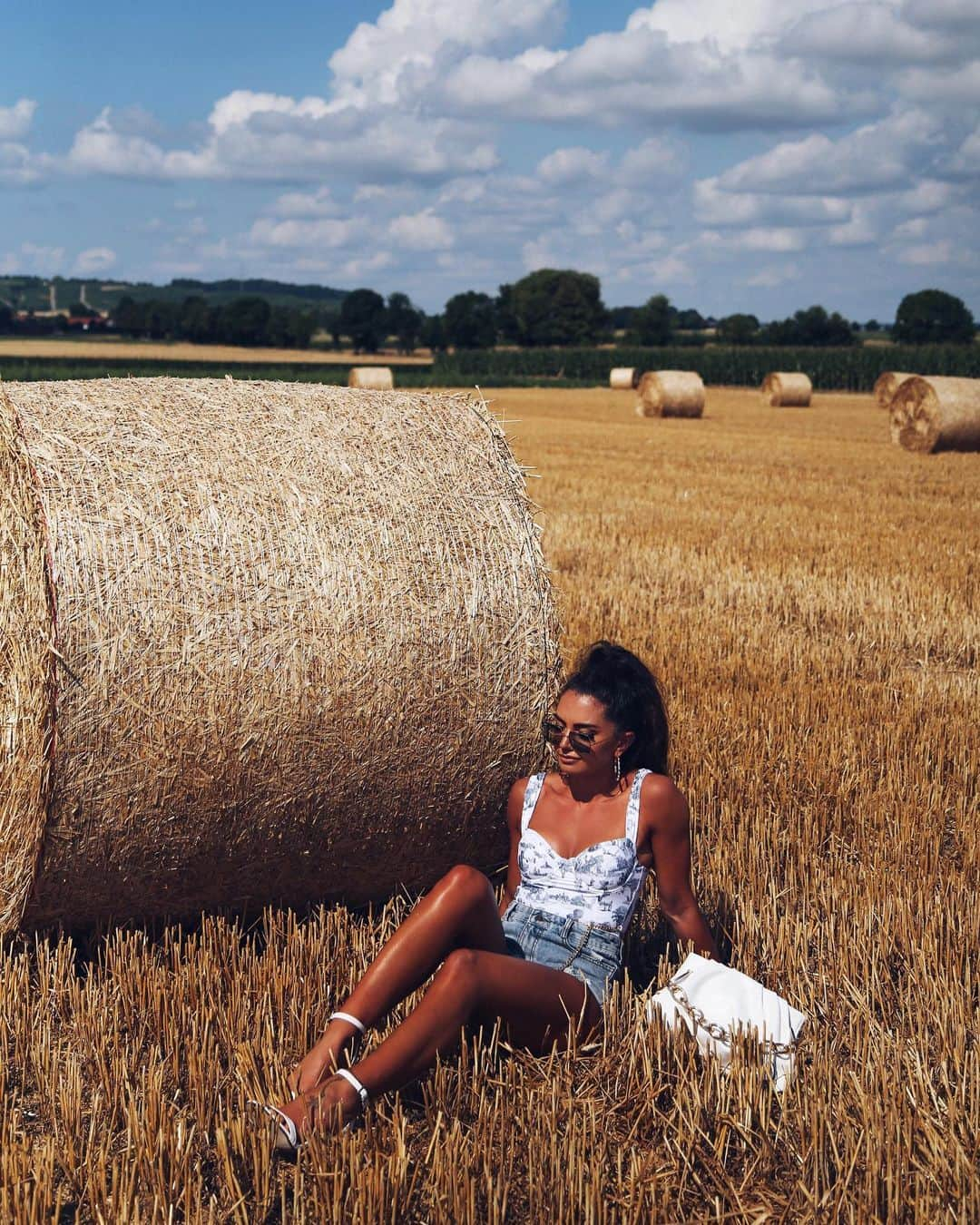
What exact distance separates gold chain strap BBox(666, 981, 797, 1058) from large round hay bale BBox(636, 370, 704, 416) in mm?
28778

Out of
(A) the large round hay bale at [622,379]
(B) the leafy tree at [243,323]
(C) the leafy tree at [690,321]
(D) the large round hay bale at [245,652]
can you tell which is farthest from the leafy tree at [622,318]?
(D) the large round hay bale at [245,652]

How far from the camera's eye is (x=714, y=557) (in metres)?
11.6

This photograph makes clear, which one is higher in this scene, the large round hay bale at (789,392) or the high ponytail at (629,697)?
the large round hay bale at (789,392)

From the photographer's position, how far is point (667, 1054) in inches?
139

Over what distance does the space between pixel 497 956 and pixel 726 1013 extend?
2.04ft

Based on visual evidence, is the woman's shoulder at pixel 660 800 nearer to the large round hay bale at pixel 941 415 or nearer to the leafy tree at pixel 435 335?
the large round hay bale at pixel 941 415

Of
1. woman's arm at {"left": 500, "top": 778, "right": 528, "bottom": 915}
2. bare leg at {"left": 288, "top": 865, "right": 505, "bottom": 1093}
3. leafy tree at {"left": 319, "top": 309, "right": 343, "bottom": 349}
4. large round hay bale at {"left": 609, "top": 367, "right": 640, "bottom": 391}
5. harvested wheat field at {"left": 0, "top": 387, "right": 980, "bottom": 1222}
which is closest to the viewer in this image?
harvested wheat field at {"left": 0, "top": 387, "right": 980, "bottom": 1222}

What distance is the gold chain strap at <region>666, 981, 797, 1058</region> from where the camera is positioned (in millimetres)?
3402

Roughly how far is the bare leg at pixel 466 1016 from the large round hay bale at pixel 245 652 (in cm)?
104

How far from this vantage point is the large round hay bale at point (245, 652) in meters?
3.95

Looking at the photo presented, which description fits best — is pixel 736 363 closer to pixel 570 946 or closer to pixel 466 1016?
pixel 570 946

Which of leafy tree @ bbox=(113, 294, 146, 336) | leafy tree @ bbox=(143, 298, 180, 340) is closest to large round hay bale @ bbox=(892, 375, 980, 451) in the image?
leafy tree @ bbox=(143, 298, 180, 340)

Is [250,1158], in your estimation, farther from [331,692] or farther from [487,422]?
[487,422]

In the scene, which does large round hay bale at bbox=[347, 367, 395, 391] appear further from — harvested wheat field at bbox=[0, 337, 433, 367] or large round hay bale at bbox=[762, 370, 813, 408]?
harvested wheat field at bbox=[0, 337, 433, 367]
